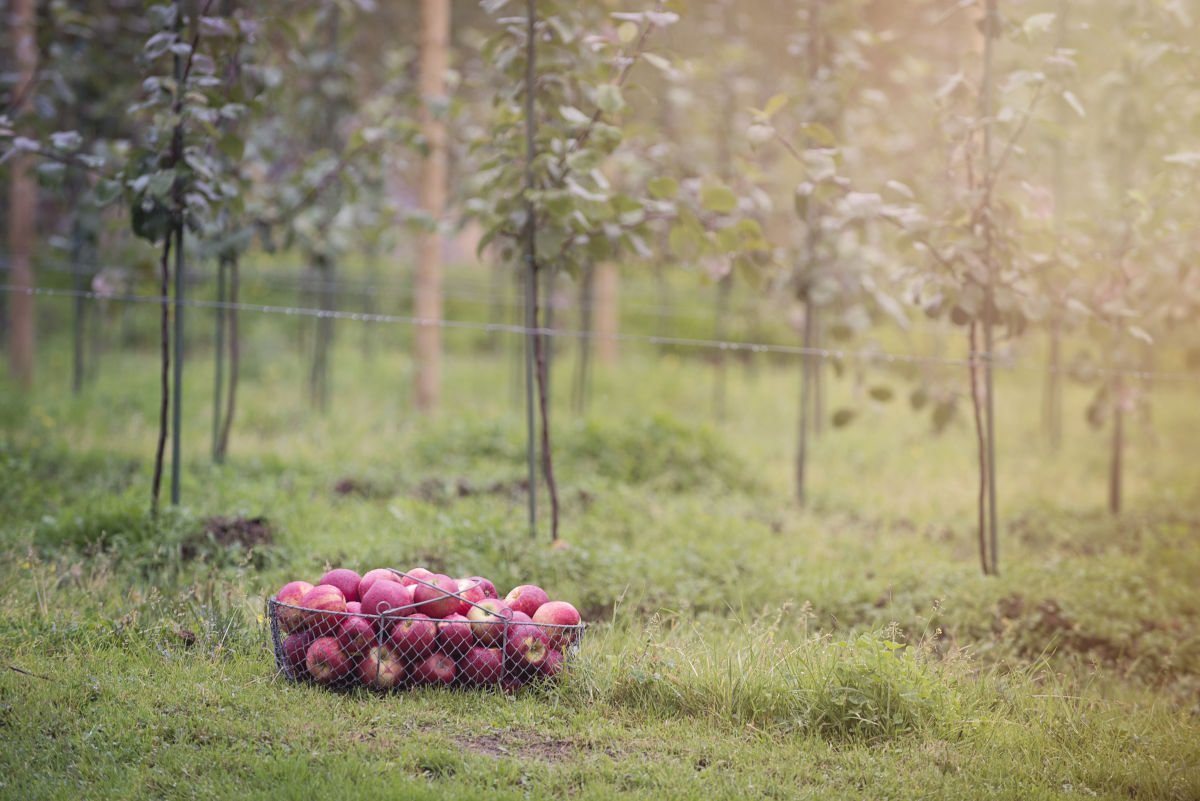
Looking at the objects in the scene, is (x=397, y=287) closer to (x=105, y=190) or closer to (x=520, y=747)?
(x=105, y=190)

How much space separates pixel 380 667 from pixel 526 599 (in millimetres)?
526

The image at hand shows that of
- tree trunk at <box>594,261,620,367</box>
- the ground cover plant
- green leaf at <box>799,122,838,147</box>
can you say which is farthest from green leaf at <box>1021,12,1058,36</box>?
tree trunk at <box>594,261,620,367</box>

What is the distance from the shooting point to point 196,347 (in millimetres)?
12305

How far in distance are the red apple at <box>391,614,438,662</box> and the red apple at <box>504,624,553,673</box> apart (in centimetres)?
24

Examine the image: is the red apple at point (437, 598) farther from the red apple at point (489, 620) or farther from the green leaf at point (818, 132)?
the green leaf at point (818, 132)

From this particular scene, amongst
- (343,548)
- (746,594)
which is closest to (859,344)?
(746,594)

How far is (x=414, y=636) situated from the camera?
2.97 m

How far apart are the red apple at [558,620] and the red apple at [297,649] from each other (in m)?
0.73

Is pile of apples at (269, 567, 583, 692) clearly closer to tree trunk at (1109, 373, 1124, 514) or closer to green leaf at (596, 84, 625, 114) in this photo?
green leaf at (596, 84, 625, 114)

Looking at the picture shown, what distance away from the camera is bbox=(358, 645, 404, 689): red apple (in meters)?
2.97

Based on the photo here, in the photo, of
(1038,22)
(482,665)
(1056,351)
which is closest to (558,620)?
(482,665)

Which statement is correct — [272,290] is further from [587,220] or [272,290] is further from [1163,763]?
[1163,763]

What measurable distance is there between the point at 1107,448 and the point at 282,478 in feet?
22.5

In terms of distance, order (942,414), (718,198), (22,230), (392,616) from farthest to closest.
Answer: (22,230)
(942,414)
(718,198)
(392,616)
